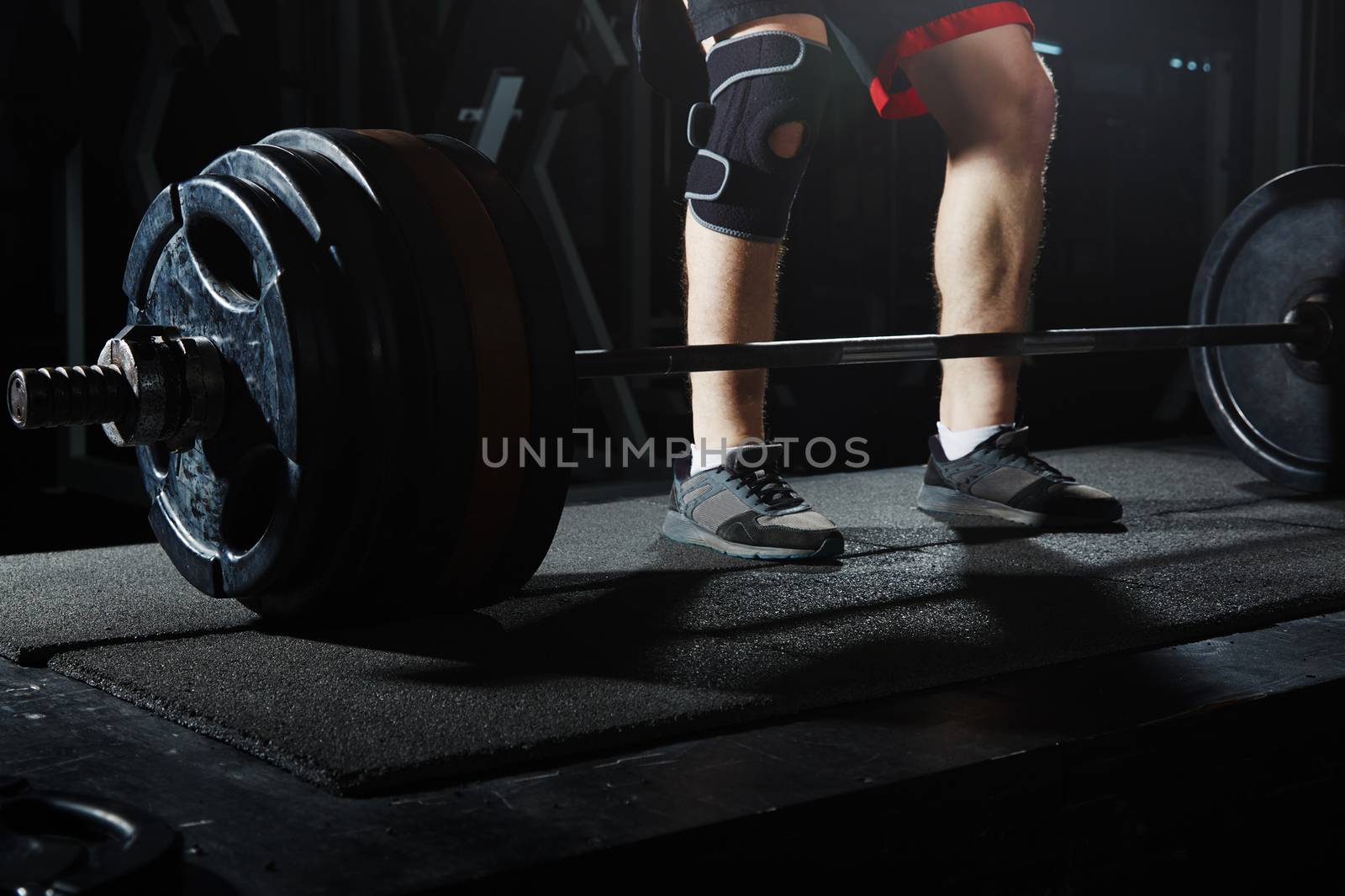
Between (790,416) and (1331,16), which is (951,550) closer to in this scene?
(790,416)

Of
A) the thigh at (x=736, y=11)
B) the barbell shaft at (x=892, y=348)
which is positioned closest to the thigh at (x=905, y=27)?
the thigh at (x=736, y=11)

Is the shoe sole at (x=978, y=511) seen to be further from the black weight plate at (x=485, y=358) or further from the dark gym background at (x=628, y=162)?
the dark gym background at (x=628, y=162)

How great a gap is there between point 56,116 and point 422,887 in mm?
2332

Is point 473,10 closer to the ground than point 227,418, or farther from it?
farther from it

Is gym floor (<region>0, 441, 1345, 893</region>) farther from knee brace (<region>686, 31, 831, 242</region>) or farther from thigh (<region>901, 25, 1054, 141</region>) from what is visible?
thigh (<region>901, 25, 1054, 141</region>)

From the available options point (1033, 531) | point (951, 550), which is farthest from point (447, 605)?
point (1033, 531)

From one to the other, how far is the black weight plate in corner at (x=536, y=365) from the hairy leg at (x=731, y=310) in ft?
Result: 1.61

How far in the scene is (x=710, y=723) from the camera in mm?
960

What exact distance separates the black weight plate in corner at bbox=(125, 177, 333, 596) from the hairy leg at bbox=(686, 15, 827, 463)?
21.8 inches

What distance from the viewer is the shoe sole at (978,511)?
5.84ft

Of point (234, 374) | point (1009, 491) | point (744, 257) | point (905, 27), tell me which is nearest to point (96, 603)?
point (234, 374)

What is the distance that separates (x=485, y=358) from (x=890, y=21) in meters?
0.96

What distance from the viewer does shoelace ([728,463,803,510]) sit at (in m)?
1.60

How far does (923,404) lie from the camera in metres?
3.88
